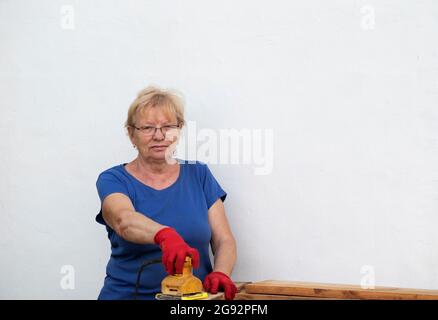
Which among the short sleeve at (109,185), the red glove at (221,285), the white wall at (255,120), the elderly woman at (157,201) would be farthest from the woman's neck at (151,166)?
the red glove at (221,285)

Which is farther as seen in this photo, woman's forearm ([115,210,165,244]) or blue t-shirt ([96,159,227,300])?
blue t-shirt ([96,159,227,300])

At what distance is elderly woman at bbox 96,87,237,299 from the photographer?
2357mm

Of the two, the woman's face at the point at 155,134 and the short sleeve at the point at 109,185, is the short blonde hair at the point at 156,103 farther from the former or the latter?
the short sleeve at the point at 109,185

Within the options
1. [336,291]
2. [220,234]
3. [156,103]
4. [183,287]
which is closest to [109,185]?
[156,103]

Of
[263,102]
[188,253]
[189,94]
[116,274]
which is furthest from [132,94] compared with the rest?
[188,253]

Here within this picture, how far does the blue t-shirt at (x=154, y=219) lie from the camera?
2.36 meters

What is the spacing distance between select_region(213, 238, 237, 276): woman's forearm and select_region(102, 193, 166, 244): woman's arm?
0.36 metres

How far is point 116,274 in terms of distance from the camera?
243cm

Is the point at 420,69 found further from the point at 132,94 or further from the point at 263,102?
the point at 132,94

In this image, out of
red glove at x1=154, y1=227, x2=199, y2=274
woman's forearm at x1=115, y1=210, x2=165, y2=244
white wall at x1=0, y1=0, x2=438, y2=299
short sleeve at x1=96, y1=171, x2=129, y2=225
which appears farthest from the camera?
white wall at x1=0, y1=0, x2=438, y2=299

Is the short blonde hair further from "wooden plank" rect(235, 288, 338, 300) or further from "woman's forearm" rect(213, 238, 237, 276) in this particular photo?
"wooden plank" rect(235, 288, 338, 300)

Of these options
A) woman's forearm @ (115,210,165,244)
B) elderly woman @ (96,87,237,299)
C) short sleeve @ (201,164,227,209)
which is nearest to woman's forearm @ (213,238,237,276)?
elderly woman @ (96,87,237,299)
